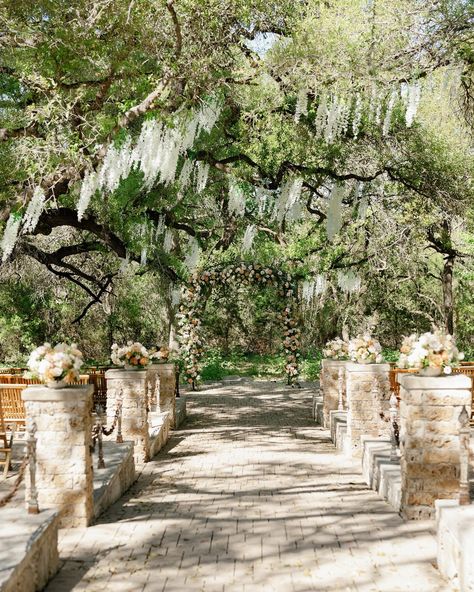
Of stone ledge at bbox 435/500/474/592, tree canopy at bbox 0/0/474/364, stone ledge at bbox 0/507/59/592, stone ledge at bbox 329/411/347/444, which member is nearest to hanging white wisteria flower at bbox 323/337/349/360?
stone ledge at bbox 329/411/347/444

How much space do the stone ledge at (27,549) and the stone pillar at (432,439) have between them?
9.07 feet

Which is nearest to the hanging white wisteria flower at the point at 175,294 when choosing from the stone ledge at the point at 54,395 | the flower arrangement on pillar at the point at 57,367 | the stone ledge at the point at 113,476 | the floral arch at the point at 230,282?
the floral arch at the point at 230,282

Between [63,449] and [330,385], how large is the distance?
21.8 ft

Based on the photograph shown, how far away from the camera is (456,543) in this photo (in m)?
3.88

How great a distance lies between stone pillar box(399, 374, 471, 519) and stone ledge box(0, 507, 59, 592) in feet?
9.07

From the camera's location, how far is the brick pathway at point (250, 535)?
13.6 feet

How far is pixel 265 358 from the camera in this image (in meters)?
24.5

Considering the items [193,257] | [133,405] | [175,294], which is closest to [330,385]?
[133,405]

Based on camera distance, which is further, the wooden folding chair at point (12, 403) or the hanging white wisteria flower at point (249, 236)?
the hanging white wisteria flower at point (249, 236)

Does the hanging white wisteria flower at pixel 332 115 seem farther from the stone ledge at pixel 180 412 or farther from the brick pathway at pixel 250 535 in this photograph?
the stone ledge at pixel 180 412

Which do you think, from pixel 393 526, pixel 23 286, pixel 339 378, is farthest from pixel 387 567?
pixel 23 286

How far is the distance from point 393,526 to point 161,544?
181 centimetres

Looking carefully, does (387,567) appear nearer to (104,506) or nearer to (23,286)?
(104,506)

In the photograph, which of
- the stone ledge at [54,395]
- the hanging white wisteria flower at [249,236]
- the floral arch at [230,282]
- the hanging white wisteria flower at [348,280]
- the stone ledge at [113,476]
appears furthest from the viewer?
the hanging white wisteria flower at [348,280]
